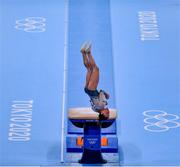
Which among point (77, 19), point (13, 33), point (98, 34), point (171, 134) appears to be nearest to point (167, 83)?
point (171, 134)

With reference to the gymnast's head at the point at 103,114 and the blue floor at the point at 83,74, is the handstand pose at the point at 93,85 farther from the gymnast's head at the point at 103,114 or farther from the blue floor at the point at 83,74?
the blue floor at the point at 83,74

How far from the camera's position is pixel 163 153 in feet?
18.4

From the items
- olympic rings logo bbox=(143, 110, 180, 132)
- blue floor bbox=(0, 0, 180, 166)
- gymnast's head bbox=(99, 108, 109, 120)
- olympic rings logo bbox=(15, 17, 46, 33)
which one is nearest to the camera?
gymnast's head bbox=(99, 108, 109, 120)

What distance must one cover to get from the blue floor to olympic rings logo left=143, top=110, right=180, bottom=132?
14 mm

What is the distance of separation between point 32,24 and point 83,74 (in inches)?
61.4

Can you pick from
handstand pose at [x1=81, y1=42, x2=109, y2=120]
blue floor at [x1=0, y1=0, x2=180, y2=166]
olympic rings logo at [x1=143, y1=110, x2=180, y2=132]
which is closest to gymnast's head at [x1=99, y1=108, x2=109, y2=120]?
handstand pose at [x1=81, y1=42, x2=109, y2=120]

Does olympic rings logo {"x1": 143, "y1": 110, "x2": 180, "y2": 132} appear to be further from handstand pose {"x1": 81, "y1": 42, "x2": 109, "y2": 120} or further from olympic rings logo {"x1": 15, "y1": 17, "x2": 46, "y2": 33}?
olympic rings logo {"x1": 15, "y1": 17, "x2": 46, "y2": 33}

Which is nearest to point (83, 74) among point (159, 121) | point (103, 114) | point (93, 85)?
point (159, 121)

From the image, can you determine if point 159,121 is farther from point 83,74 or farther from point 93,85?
point 83,74

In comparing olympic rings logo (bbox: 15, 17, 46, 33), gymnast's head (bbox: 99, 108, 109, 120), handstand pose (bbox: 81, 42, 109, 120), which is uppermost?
olympic rings logo (bbox: 15, 17, 46, 33)

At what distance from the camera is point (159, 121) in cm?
604

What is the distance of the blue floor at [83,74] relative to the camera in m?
5.73

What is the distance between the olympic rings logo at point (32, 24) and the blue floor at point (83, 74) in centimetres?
2

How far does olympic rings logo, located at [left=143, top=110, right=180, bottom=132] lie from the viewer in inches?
235
